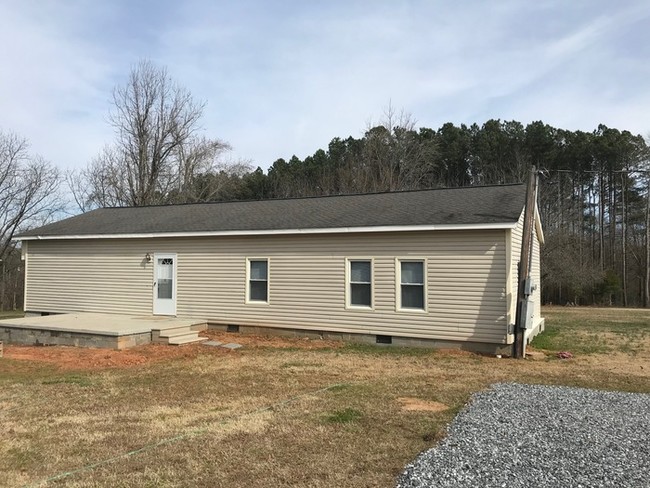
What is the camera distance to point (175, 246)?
46.2 feet

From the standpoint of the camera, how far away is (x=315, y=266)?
1238 centimetres

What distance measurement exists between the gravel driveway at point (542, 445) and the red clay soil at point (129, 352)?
599 centimetres

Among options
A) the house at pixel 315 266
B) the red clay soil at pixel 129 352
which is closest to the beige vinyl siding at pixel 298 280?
the house at pixel 315 266

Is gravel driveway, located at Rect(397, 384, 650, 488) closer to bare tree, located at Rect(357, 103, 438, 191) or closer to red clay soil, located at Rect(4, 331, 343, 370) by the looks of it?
red clay soil, located at Rect(4, 331, 343, 370)

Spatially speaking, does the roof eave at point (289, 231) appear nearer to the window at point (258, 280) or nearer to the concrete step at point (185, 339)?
the window at point (258, 280)

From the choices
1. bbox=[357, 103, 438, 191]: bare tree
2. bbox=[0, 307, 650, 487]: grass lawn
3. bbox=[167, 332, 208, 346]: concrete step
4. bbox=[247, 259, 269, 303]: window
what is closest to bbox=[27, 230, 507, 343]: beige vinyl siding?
bbox=[247, 259, 269, 303]: window

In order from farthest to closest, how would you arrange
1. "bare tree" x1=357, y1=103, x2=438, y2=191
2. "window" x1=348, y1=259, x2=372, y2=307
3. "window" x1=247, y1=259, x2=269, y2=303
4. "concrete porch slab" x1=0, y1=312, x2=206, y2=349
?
"bare tree" x1=357, y1=103, x2=438, y2=191
"window" x1=247, y1=259, x2=269, y2=303
"window" x1=348, y1=259, x2=372, y2=307
"concrete porch slab" x1=0, y1=312, x2=206, y2=349

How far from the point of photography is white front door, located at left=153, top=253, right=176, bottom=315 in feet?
46.1

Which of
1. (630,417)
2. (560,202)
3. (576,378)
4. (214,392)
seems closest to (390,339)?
(576,378)

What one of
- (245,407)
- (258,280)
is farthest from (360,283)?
(245,407)

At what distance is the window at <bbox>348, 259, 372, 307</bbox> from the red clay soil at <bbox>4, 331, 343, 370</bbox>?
108 centimetres

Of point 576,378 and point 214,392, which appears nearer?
point 214,392

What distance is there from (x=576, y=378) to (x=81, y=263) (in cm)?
1343

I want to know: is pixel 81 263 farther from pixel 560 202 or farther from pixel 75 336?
pixel 560 202
